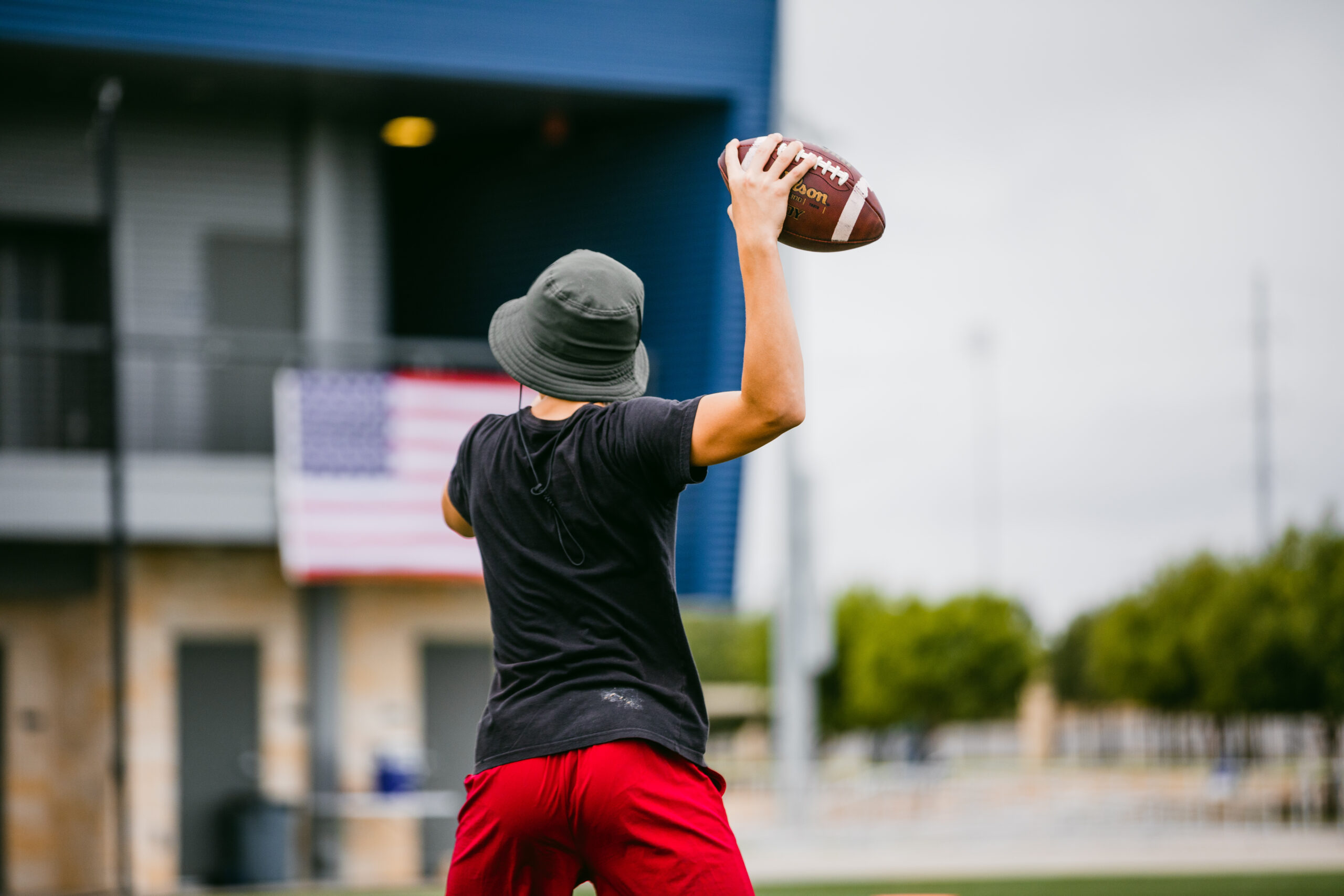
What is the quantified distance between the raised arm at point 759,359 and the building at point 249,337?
42.3ft

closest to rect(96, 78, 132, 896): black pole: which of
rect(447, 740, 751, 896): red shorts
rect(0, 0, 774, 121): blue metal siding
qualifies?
rect(0, 0, 774, 121): blue metal siding

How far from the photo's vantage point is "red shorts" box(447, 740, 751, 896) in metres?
2.47

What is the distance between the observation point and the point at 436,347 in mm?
16500

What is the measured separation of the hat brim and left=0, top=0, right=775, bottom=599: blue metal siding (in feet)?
42.1

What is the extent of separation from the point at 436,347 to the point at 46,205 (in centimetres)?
422

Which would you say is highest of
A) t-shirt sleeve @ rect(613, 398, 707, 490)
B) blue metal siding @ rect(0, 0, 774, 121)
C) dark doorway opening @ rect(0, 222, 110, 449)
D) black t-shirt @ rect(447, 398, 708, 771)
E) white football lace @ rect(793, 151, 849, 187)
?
blue metal siding @ rect(0, 0, 774, 121)

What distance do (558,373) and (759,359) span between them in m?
0.47

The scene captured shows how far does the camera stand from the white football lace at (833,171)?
2988 mm

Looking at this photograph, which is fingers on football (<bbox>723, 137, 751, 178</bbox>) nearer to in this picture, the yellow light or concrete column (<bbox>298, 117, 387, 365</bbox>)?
concrete column (<bbox>298, 117, 387, 365</bbox>)

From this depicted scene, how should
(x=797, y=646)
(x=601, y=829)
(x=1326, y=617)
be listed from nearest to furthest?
(x=601, y=829) < (x=797, y=646) < (x=1326, y=617)

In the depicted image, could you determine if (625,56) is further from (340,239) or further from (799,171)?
(799,171)

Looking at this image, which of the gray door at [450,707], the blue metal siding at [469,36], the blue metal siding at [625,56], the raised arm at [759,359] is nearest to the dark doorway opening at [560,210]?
the blue metal siding at [625,56]

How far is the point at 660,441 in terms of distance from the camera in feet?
8.13

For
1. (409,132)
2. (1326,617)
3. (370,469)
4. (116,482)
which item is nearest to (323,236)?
(409,132)
